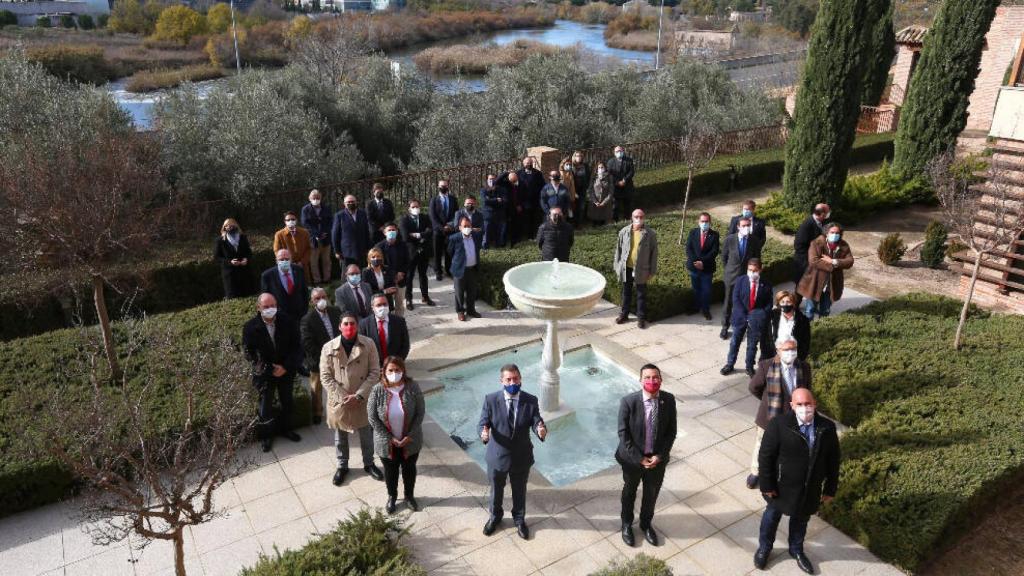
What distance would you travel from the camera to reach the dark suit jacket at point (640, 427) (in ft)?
18.4

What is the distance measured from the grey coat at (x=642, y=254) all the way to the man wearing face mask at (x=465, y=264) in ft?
6.39

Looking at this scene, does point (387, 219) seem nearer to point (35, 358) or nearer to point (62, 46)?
point (35, 358)

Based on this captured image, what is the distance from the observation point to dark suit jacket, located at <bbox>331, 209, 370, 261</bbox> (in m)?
10.1

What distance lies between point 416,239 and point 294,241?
1.66m

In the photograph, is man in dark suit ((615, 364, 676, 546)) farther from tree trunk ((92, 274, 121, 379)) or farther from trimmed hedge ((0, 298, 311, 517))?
tree trunk ((92, 274, 121, 379))

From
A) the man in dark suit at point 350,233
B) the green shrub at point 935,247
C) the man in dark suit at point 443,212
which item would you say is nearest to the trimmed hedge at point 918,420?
the green shrub at point 935,247

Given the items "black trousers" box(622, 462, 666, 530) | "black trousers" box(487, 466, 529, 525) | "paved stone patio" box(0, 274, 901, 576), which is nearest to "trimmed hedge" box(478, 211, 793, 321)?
"paved stone patio" box(0, 274, 901, 576)

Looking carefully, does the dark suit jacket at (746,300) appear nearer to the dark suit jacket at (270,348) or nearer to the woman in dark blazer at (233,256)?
the dark suit jacket at (270,348)

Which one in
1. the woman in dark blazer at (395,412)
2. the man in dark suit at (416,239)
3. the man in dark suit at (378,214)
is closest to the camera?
the woman in dark blazer at (395,412)

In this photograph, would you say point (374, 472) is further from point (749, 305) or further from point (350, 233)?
point (749, 305)

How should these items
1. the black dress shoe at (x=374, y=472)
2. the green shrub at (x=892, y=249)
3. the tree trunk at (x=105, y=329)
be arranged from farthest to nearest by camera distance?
1. the green shrub at (x=892, y=249)
2. the tree trunk at (x=105, y=329)
3. the black dress shoe at (x=374, y=472)

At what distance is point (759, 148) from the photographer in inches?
796

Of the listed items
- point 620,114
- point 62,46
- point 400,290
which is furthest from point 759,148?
point 62,46

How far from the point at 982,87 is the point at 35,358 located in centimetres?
3079
